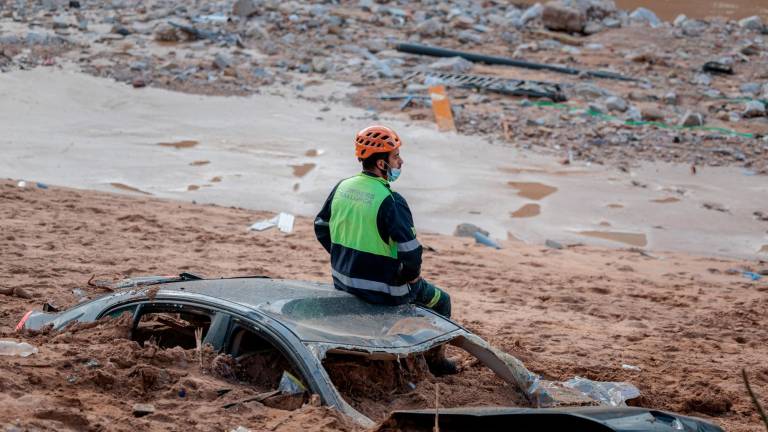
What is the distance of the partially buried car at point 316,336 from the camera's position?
3.81 metres

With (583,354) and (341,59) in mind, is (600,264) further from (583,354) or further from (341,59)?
(341,59)

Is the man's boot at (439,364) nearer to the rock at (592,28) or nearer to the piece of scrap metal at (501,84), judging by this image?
the piece of scrap metal at (501,84)

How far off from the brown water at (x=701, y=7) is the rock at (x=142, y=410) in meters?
26.3

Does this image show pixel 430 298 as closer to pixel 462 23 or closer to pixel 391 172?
pixel 391 172

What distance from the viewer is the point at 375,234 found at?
212 inches

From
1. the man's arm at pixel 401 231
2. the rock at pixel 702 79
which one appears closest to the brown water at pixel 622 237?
the man's arm at pixel 401 231

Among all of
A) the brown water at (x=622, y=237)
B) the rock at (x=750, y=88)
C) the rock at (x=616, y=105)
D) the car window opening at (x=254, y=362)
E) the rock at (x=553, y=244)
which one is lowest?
the brown water at (x=622, y=237)

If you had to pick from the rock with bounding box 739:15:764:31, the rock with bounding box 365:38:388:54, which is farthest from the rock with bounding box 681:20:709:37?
the rock with bounding box 365:38:388:54

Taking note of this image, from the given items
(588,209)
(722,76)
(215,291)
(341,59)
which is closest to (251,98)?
(341,59)

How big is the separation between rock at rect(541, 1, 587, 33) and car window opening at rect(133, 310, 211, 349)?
19.9m

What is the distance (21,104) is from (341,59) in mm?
6706

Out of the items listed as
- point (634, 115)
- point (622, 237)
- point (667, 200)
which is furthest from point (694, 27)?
point (622, 237)

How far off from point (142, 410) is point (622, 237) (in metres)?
8.65

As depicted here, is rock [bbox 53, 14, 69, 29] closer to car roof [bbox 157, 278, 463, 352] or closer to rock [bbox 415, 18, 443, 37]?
rock [bbox 415, 18, 443, 37]
